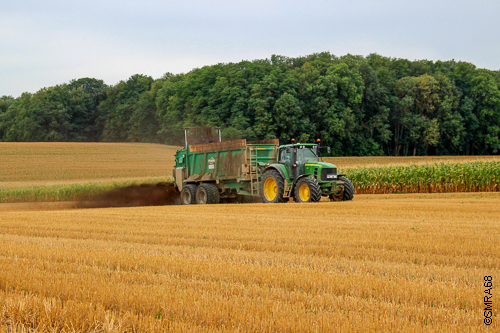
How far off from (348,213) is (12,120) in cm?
8482

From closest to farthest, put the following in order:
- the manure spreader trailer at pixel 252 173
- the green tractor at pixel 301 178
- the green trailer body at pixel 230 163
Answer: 1. the green tractor at pixel 301 178
2. the manure spreader trailer at pixel 252 173
3. the green trailer body at pixel 230 163

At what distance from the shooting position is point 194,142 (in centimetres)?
2145

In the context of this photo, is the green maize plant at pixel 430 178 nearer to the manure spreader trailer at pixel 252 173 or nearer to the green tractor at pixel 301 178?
the manure spreader trailer at pixel 252 173

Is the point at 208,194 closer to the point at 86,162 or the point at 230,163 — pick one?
the point at 230,163

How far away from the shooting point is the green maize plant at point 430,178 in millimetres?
23812

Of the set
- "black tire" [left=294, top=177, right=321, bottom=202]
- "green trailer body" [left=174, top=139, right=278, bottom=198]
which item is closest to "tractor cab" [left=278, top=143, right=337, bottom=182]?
"black tire" [left=294, top=177, right=321, bottom=202]

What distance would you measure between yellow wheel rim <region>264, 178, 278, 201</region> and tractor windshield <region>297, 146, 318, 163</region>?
1.26 meters

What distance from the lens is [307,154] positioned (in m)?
17.7

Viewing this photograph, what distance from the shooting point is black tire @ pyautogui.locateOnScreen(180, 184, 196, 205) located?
66.6 ft

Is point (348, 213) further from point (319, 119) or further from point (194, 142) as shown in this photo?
point (319, 119)

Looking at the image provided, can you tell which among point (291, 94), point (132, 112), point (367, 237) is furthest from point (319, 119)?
point (367, 237)

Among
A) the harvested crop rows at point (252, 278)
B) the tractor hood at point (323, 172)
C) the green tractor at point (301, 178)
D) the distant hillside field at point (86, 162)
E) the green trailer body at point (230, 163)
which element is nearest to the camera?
the harvested crop rows at point (252, 278)

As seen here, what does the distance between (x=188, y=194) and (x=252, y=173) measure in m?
3.65

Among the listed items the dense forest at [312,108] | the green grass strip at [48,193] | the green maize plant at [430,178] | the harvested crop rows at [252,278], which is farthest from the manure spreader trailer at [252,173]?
the dense forest at [312,108]
